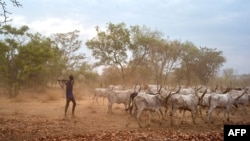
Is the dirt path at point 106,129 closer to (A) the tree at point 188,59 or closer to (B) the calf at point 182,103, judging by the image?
(B) the calf at point 182,103

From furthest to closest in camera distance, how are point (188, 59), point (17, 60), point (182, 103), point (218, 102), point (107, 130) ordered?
1. point (188, 59)
2. point (17, 60)
3. point (218, 102)
4. point (182, 103)
5. point (107, 130)

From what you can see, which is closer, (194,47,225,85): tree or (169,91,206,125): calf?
(169,91,206,125): calf

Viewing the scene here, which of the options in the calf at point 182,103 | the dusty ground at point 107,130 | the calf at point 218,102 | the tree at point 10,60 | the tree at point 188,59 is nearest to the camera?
the dusty ground at point 107,130

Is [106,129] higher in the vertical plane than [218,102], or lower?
lower

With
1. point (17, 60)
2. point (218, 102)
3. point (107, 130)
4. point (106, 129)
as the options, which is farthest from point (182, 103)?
point (17, 60)

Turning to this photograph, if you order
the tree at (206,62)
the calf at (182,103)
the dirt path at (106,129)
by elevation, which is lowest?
the dirt path at (106,129)

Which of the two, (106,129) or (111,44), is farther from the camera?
(111,44)

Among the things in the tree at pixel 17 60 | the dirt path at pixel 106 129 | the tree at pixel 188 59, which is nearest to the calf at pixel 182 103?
the dirt path at pixel 106 129

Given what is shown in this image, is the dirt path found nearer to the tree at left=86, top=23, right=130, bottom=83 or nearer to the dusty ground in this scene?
the dusty ground

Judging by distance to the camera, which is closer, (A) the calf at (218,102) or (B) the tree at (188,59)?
(A) the calf at (218,102)

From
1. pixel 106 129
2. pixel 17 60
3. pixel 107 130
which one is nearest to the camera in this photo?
pixel 107 130

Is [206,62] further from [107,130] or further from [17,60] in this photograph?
[107,130]

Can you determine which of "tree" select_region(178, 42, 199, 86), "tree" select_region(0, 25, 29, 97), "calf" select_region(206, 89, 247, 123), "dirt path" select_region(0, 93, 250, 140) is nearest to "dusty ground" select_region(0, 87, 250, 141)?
"dirt path" select_region(0, 93, 250, 140)

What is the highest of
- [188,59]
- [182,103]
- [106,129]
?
[188,59]
